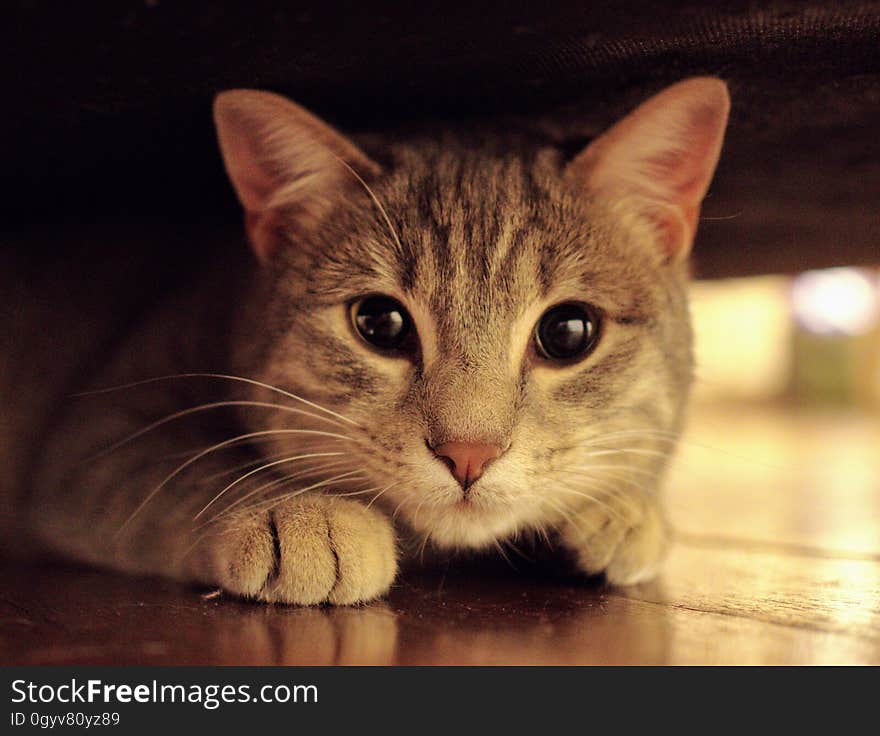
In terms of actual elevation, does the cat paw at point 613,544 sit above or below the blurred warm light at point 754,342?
below

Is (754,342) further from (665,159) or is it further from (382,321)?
(382,321)

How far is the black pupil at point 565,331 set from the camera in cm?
134

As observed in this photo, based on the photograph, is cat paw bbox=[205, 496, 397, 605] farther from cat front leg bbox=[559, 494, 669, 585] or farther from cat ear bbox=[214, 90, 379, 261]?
cat ear bbox=[214, 90, 379, 261]

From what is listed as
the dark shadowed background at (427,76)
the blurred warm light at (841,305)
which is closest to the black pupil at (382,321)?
the dark shadowed background at (427,76)

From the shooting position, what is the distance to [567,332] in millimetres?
1353

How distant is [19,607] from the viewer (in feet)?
3.54

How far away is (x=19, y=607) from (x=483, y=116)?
1062mm

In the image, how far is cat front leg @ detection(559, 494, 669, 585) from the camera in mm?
1382

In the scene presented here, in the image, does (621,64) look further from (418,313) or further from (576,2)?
(418,313)

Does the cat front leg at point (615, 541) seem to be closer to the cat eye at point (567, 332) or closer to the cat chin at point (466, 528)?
the cat chin at point (466, 528)

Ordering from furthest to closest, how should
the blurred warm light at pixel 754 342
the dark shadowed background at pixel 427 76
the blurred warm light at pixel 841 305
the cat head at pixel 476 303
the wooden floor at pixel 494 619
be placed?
the blurred warm light at pixel 754 342 → the blurred warm light at pixel 841 305 → the cat head at pixel 476 303 → the dark shadowed background at pixel 427 76 → the wooden floor at pixel 494 619

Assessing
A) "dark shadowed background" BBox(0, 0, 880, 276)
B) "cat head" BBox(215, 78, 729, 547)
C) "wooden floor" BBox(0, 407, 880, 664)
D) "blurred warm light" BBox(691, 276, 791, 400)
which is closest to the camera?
"wooden floor" BBox(0, 407, 880, 664)

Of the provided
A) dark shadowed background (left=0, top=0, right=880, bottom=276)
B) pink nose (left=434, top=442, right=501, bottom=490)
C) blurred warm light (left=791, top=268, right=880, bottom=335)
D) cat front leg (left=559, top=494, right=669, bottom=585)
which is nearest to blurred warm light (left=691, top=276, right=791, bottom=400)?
blurred warm light (left=791, top=268, right=880, bottom=335)

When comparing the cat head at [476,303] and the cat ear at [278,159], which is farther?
the cat ear at [278,159]
